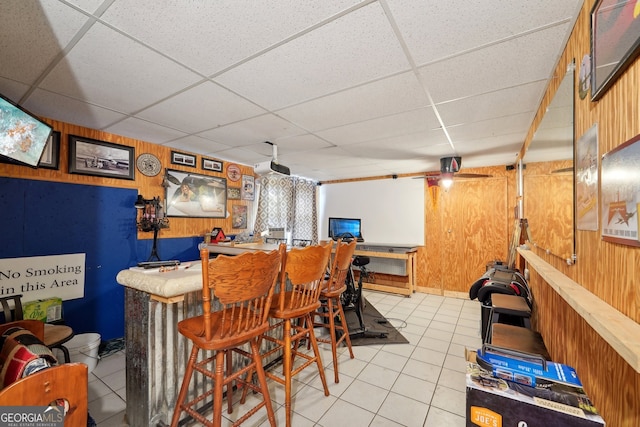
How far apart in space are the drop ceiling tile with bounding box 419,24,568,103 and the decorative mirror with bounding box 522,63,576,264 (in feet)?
0.78

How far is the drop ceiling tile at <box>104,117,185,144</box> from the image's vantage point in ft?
8.80

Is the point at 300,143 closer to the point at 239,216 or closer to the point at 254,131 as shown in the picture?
the point at 254,131

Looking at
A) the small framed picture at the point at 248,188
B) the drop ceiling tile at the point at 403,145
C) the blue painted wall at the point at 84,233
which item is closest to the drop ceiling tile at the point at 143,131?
the blue painted wall at the point at 84,233

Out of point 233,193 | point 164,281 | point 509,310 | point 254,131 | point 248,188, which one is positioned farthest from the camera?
point 248,188

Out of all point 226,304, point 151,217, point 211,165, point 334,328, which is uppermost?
point 211,165

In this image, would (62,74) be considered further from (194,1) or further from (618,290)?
(618,290)

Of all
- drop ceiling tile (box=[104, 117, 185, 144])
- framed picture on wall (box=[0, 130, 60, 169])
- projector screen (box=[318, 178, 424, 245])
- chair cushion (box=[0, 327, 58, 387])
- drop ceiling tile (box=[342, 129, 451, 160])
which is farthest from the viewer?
projector screen (box=[318, 178, 424, 245])

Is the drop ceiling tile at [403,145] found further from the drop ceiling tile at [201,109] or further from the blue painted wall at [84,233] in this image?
the blue painted wall at [84,233]

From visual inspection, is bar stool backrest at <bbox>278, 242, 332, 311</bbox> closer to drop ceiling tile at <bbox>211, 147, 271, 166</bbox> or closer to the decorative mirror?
the decorative mirror

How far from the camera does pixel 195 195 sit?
12.7 feet

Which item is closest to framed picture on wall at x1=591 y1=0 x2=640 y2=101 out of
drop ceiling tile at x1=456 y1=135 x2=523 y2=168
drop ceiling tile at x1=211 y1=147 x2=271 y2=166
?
drop ceiling tile at x1=456 y1=135 x2=523 y2=168

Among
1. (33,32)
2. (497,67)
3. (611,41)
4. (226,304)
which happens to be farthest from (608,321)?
(33,32)

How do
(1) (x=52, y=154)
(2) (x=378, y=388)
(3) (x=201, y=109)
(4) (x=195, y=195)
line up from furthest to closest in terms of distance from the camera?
1. (4) (x=195, y=195)
2. (1) (x=52, y=154)
3. (3) (x=201, y=109)
4. (2) (x=378, y=388)

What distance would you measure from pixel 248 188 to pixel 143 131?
6.51 feet
